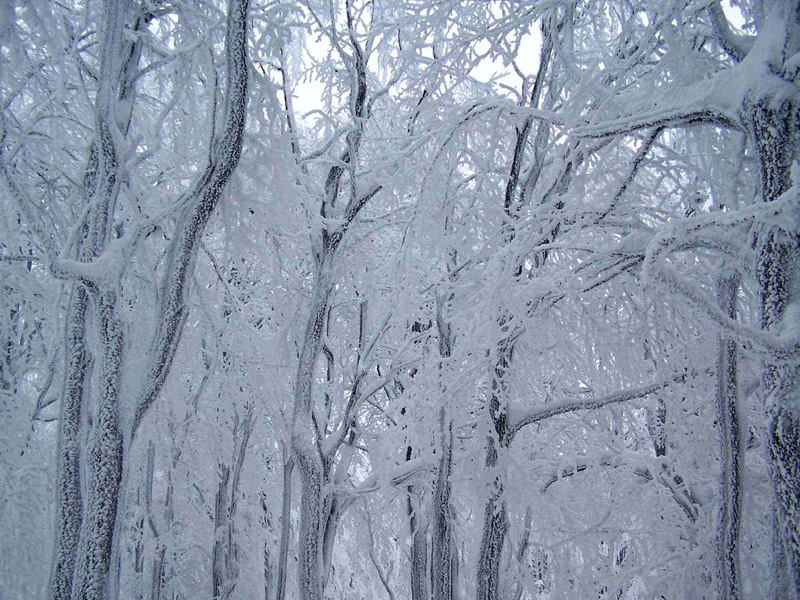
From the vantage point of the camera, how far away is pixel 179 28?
520 cm

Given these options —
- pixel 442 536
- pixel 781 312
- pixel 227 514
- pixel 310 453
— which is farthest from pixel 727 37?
pixel 227 514

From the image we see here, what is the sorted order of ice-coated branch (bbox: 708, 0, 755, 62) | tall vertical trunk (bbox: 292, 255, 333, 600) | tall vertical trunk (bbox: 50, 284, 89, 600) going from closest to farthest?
1. ice-coated branch (bbox: 708, 0, 755, 62)
2. tall vertical trunk (bbox: 50, 284, 89, 600)
3. tall vertical trunk (bbox: 292, 255, 333, 600)

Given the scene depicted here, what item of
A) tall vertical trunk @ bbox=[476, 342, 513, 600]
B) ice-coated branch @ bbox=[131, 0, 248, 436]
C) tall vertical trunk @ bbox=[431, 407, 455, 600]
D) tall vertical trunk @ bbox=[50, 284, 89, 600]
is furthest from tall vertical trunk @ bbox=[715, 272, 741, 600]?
tall vertical trunk @ bbox=[50, 284, 89, 600]

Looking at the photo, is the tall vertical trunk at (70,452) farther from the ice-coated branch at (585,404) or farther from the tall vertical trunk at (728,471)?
the tall vertical trunk at (728,471)

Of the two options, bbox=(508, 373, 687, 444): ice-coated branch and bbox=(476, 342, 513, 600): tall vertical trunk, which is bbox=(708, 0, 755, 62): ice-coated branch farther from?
bbox=(476, 342, 513, 600): tall vertical trunk

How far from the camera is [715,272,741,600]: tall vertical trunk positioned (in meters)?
3.84

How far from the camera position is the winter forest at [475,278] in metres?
3.18

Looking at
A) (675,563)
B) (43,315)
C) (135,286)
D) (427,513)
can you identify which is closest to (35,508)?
(43,315)

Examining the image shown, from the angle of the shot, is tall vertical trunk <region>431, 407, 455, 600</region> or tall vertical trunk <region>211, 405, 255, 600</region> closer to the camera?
tall vertical trunk <region>431, 407, 455, 600</region>

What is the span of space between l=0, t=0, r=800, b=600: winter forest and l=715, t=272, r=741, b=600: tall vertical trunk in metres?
0.02

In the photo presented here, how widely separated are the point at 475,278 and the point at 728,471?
8.56 ft

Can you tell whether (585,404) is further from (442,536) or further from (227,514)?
(227,514)

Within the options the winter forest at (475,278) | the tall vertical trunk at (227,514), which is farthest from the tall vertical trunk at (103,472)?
the tall vertical trunk at (227,514)

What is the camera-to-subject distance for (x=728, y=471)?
12.7ft
